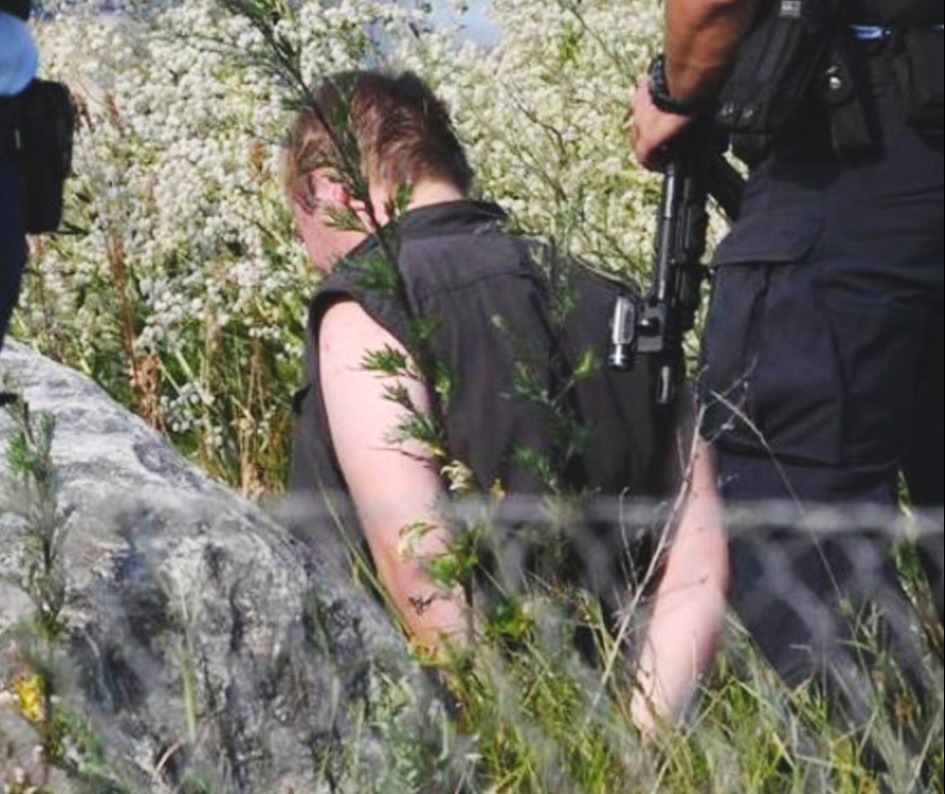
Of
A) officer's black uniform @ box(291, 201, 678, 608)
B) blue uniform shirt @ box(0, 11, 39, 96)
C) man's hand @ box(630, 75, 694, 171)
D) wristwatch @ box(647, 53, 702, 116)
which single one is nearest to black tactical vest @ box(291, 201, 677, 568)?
officer's black uniform @ box(291, 201, 678, 608)

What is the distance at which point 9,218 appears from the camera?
3930mm

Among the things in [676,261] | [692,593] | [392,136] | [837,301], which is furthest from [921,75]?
[392,136]

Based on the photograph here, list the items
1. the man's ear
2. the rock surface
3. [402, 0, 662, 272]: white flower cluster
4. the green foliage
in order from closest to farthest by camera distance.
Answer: the green foliage
the rock surface
the man's ear
[402, 0, 662, 272]: white flower cluster

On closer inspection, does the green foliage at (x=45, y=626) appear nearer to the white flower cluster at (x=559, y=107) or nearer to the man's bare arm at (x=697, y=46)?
the man's bare arm at (x=697, y=46)

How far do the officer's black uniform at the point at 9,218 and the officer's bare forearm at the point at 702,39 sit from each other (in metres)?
0.84

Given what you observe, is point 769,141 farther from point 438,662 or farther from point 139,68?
point 139,68

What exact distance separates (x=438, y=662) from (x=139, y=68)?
11.0 ft

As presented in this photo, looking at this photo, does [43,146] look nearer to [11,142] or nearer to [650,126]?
[11,142]

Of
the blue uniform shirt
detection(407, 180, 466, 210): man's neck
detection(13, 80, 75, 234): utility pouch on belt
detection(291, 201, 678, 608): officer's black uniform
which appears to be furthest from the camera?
detection(407, 180, 466, 210): man's neck

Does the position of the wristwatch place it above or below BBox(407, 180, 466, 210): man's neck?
above

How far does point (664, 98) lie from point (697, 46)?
0.15 m

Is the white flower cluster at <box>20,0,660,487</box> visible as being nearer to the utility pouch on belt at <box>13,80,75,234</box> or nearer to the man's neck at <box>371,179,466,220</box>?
the man's neck at <box>371,179,466,220</box>

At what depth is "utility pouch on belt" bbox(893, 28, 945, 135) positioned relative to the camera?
3.65 metres

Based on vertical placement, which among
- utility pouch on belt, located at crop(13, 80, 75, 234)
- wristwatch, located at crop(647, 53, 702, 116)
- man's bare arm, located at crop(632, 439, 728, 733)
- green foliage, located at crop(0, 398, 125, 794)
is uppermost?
wristwatch, located at crop(647, 53, 702, 116)
